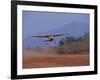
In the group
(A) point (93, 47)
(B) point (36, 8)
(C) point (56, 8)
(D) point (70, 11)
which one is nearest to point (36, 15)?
(B) point (36, 8)

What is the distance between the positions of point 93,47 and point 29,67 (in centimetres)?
59

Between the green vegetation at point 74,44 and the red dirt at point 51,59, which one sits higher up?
the green vegetation at point 74,44

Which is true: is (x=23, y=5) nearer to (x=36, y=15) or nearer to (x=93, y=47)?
(x=36, y=15)

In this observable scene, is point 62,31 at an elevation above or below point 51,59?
above

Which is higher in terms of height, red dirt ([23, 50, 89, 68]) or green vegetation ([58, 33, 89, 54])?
green vegetation ([58, 33, 89, 54])

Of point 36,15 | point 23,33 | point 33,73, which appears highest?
point 36,15

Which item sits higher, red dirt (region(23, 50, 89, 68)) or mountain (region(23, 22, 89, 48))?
mountain (region(23, 22, 89, 48))

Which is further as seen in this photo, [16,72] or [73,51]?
[73,51]

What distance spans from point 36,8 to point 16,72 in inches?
20.7

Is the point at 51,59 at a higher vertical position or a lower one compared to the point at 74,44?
lower

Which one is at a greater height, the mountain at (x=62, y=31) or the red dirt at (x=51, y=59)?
the mountain at (x=62, y=31)

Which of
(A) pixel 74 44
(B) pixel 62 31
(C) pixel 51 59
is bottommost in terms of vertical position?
(C) pixel 51 59

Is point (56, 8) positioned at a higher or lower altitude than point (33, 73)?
higher

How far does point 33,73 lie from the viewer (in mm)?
1740
